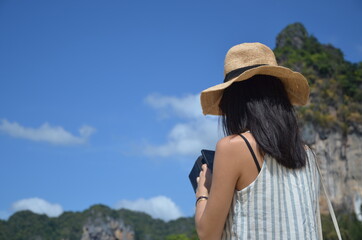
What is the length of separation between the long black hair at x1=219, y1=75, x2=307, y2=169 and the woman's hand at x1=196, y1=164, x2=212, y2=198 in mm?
161

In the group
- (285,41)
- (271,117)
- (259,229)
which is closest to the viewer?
(259,229)

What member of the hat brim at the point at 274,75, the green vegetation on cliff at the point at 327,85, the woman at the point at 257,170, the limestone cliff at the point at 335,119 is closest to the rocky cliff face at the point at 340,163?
the limestone cliff at the point at 335,119

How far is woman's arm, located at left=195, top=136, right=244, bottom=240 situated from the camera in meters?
1.59

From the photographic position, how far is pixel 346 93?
39.4 metres

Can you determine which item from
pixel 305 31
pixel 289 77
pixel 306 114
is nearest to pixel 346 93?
pixel 306 114

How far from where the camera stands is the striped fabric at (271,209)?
1582 millimetres

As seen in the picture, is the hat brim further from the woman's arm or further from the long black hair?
the woman's arm

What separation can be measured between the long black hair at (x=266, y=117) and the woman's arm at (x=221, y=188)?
0.34ft

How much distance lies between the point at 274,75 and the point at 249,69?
12cm

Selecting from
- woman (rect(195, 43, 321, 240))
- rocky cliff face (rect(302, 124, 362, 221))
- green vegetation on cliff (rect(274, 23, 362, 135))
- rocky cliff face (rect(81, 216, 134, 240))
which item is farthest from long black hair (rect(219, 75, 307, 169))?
rocky cliff face (rect(81, 216, 134, 240))

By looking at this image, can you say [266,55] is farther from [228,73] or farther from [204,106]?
[204,106]

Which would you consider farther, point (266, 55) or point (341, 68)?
point (341, 68)

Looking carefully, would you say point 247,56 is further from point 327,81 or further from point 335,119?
point 327,81

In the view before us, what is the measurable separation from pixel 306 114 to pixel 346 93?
5.61m
